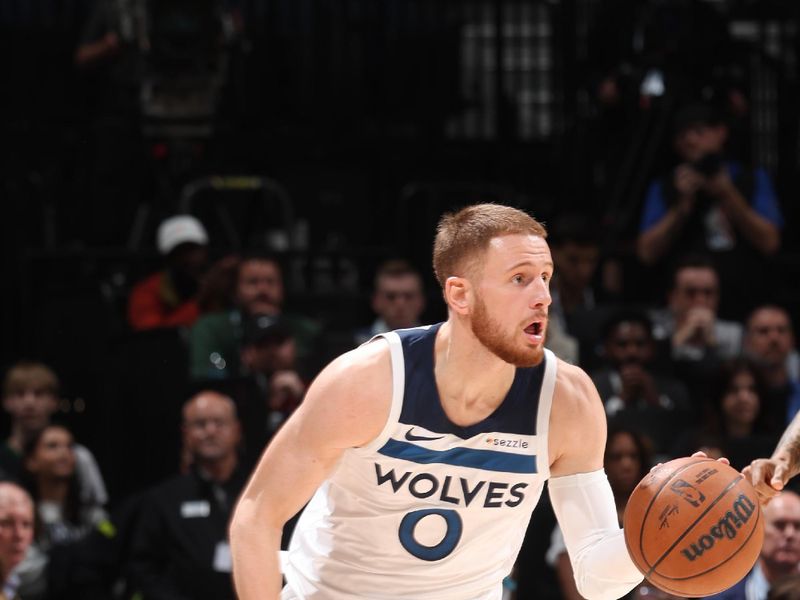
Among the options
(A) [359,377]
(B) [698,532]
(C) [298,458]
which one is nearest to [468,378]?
(A) [359,377]

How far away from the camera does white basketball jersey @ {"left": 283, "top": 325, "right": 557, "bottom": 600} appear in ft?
13.5

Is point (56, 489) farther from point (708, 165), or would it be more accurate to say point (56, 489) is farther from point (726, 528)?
point (726, 528)

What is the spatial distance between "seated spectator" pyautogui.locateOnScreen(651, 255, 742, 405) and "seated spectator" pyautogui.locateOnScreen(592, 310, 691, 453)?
0.14 m

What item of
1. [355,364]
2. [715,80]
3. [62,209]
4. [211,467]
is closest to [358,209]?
[62,209]

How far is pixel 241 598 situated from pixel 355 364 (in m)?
0.73

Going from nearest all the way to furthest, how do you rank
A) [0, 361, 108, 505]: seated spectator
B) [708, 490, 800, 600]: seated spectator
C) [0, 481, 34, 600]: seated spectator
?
1. [708, 490, 800, 600]: seated spectator
2. [0, 481, 34, 600]: seated spectator
3. [0, 361, 108, 505]: seated spectator

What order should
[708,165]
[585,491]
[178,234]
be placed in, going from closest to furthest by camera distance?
[585,491] → [708,165] → [178,234]

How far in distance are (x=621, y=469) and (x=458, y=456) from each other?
328cm

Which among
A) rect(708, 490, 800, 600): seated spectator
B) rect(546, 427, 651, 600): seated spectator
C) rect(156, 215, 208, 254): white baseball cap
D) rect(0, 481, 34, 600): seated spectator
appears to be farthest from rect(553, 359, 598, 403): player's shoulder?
rect(156, 215, 208, 254): white baseball cap

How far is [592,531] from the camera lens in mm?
4262

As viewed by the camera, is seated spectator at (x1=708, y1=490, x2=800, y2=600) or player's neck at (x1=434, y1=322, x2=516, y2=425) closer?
player's neck at (x1=434, y1=322, x2=516, y2=425)

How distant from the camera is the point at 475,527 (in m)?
4.18

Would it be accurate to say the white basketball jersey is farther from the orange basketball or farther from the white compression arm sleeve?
the orange basketball

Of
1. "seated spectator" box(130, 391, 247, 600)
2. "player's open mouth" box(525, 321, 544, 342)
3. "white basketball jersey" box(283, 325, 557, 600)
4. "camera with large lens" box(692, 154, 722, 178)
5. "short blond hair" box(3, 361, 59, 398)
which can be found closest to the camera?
"player's open mouth" box(525, 321, 544, 342)
